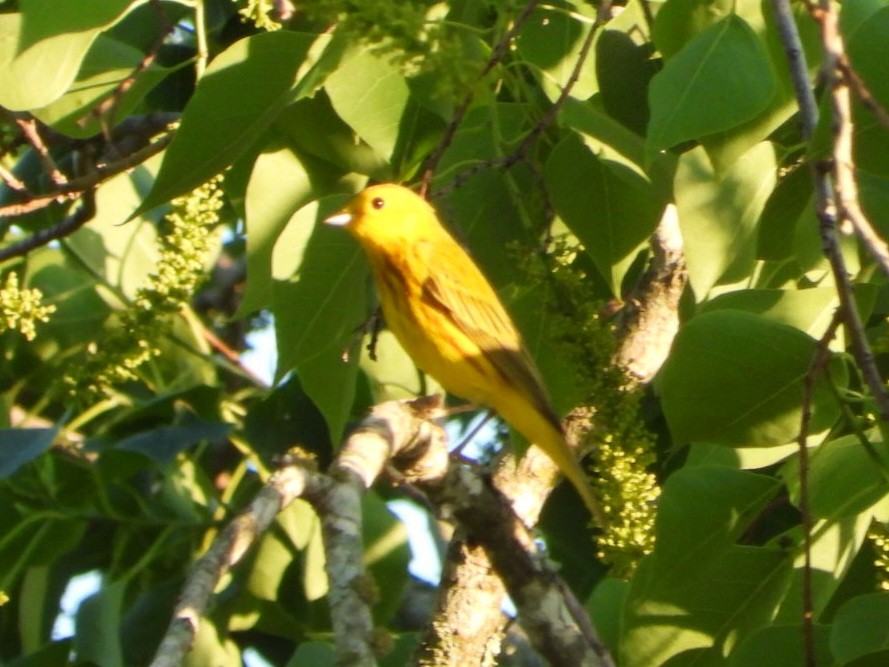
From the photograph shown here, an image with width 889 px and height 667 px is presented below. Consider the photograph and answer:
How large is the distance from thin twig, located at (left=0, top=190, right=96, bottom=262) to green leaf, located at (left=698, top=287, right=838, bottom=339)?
4.67ft

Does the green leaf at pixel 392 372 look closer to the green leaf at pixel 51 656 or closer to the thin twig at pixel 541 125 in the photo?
the green leaf at pixel 51 656

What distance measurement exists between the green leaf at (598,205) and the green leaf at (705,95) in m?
0.42

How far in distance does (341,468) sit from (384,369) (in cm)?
119

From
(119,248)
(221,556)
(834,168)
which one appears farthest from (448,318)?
(834,168)

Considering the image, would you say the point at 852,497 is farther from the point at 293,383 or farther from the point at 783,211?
the point at 293,383

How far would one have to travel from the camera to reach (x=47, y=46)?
206 cm

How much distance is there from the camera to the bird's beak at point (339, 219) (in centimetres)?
227

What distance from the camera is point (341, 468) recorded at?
2113 millimetres

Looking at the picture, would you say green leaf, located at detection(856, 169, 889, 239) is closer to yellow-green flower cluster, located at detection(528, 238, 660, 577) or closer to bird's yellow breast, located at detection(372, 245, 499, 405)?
yellow-green flower cluster, located at detection(528, 238, 660, 577)

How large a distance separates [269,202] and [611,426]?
654mm

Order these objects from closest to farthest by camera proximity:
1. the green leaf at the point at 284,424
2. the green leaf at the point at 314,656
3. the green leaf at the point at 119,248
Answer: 1. the green leaf at the point at 314,656
2. the green leaf at the point at 284,424
3. the green leaf at the point at 119,248

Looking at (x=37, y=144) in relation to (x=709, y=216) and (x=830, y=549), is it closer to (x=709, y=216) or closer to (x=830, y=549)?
(x=709, y=216)

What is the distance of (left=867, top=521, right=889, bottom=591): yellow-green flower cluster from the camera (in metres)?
1.99

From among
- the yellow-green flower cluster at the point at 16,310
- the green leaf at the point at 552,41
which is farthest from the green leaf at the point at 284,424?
the green leaf at the point at 552,41
